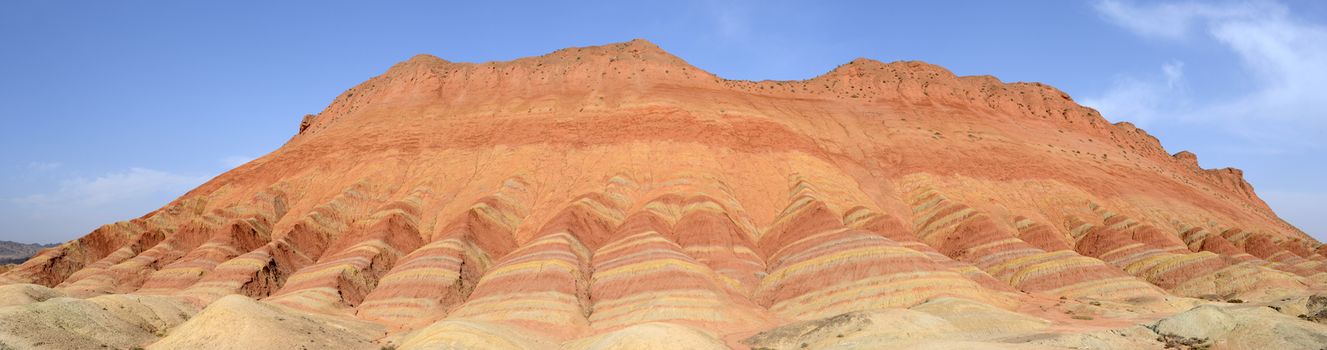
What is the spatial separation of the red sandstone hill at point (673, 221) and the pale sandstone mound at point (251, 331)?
0.31 metres

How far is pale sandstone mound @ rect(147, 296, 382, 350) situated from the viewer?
33.4 m

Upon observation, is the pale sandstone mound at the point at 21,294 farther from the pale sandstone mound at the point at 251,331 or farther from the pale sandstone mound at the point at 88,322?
the pale sandstone mound at the point at 251,331

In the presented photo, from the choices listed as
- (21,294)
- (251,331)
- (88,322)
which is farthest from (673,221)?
(21,294)

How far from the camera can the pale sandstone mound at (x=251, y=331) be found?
3341cm

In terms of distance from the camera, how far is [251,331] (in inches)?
1341

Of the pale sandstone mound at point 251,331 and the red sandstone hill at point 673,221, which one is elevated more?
the red sandstone hill at point 673,221

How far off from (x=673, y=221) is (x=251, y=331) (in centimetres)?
3096

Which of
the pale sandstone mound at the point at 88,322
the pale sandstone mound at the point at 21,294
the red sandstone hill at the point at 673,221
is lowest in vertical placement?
the pale sandstone mound at the point at 88,322

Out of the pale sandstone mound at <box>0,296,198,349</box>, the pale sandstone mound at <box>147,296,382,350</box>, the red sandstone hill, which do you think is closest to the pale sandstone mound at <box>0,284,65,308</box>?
the red sandstone hill

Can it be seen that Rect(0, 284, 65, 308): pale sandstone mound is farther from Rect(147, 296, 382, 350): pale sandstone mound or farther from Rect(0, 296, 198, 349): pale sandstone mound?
Rect(147, 296, 382, 350): pale sandstone mound

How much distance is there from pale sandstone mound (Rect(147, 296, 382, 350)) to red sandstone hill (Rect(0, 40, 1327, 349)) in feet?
1.02

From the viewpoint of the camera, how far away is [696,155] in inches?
2670

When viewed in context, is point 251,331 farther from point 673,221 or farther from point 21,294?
point 673,221

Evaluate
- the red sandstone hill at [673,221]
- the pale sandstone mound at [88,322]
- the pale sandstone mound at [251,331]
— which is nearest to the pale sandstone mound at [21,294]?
the red sandstone hill at [673,221]
